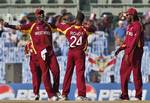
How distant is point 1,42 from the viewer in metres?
25.1

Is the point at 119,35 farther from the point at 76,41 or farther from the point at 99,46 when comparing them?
the point at 76,41

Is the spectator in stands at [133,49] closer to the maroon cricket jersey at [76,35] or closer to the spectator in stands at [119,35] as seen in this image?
the maroon cricket jersey at [76,35]

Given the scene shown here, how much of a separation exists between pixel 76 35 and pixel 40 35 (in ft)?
2.80

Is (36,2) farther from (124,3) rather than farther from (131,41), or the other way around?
(131,41)

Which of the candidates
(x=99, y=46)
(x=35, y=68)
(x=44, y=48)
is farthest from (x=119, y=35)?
(x=44, y=48)

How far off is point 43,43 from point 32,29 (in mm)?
445

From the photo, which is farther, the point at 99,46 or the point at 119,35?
→ the point at 99,46

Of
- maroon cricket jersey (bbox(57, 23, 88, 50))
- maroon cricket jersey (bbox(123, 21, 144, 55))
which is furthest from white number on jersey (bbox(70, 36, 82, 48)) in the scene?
maroon cricket jersey (bbox(123, 21, 144, 55))

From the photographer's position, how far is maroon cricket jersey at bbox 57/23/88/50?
18266mm

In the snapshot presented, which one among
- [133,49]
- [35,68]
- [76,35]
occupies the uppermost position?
[76,35]

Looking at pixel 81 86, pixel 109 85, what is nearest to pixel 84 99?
pixel 81 86

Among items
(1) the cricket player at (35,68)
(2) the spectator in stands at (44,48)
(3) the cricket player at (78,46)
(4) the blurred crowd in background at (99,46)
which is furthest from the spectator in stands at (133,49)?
(4) the blurred crowd in background at (99,46)

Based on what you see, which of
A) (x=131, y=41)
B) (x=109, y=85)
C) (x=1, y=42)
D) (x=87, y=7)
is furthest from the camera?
(x=87, y=7)

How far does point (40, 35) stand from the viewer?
18.1 meters
